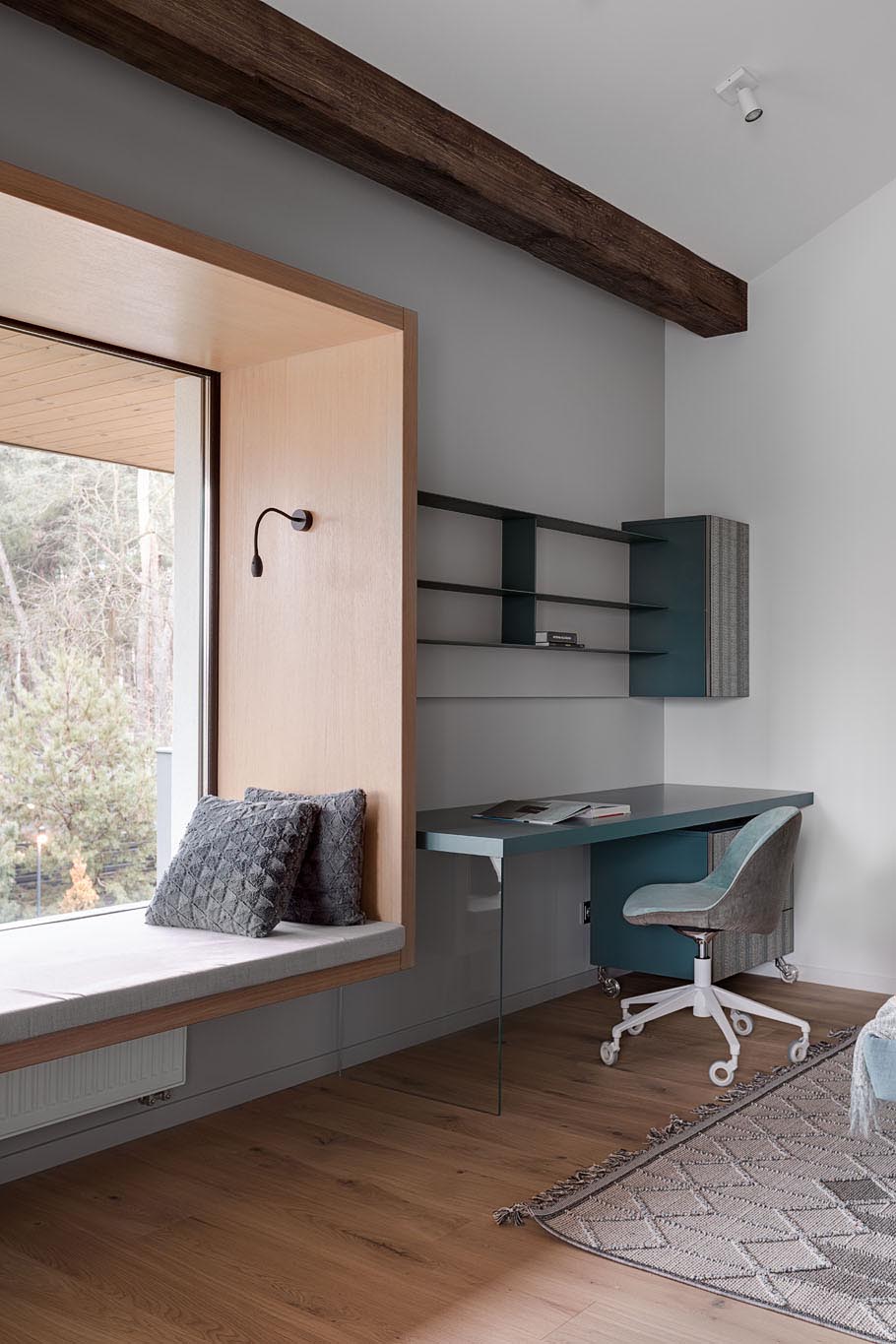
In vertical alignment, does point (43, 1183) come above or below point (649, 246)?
below

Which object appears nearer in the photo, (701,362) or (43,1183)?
(43,1183)

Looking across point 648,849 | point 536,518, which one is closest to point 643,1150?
point 648,849

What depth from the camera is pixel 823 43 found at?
391 cm

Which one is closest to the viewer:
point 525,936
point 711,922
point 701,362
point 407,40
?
point 407,40

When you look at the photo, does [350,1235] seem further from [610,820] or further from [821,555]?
[821,555]

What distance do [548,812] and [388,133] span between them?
6.84 feet

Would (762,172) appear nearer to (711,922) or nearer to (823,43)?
(823,43)

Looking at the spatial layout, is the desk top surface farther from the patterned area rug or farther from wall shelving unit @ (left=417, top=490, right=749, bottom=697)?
the patterned area rug

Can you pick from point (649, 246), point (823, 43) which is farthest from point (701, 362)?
point (823, 43)

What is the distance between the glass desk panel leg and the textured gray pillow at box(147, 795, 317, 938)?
0.67m

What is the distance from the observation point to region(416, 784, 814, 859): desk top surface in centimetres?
351

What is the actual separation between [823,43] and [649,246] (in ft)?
3.34

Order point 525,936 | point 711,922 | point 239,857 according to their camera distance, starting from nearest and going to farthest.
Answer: point 239,857 → point 711,922 → point 525,936

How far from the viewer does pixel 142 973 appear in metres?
2.68
